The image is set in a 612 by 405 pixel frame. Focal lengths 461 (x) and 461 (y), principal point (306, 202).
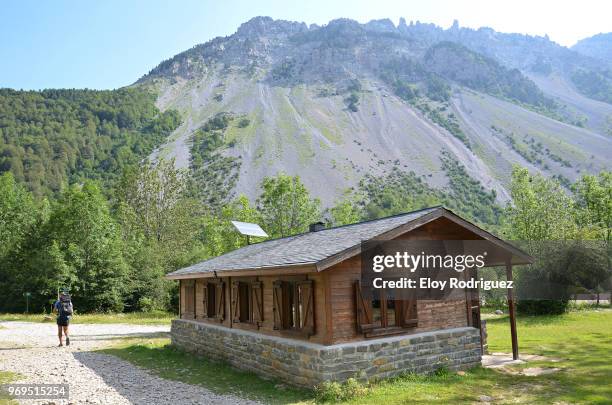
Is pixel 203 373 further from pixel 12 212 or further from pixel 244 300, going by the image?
pixel 12 212

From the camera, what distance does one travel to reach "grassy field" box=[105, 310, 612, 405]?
30.4ft

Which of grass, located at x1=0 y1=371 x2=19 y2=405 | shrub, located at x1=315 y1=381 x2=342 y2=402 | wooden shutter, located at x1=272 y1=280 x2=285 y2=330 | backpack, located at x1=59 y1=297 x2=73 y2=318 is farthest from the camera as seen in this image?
backpack, located at x1=59 y1=297 x2=73 y2=318

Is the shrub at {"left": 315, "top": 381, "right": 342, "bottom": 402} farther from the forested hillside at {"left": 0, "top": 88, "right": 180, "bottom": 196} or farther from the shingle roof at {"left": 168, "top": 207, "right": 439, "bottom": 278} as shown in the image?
the forested hillside at {"left": 0, "top": 88, "right": 180, "bottom": 196}

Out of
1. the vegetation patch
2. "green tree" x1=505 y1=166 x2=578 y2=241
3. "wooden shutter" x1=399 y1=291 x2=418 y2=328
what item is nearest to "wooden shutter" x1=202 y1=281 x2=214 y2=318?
"wooden shutter" x1=399 y1=291 x2=418 y2=328

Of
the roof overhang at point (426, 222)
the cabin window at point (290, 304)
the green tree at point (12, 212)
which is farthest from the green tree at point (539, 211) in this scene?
the green tree at point (12, 212)

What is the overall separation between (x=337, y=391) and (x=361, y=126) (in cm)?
13405

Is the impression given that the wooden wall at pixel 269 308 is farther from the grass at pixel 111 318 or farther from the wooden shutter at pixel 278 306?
the grass at pixel 111 318

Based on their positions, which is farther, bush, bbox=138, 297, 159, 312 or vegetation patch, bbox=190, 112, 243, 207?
vegetation patch, bbox=190, 112, 243, 207

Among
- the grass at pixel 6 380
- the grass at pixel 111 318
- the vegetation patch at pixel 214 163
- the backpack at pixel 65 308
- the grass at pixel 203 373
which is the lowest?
the grass at pixel 111 318

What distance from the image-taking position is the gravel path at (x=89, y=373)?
9.84 metres

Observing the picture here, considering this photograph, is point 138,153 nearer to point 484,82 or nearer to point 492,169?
point 492,169

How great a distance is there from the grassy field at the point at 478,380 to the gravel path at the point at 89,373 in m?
0.64

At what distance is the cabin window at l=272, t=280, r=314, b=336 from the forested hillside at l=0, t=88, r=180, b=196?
79369mm

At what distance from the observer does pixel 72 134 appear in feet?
348
